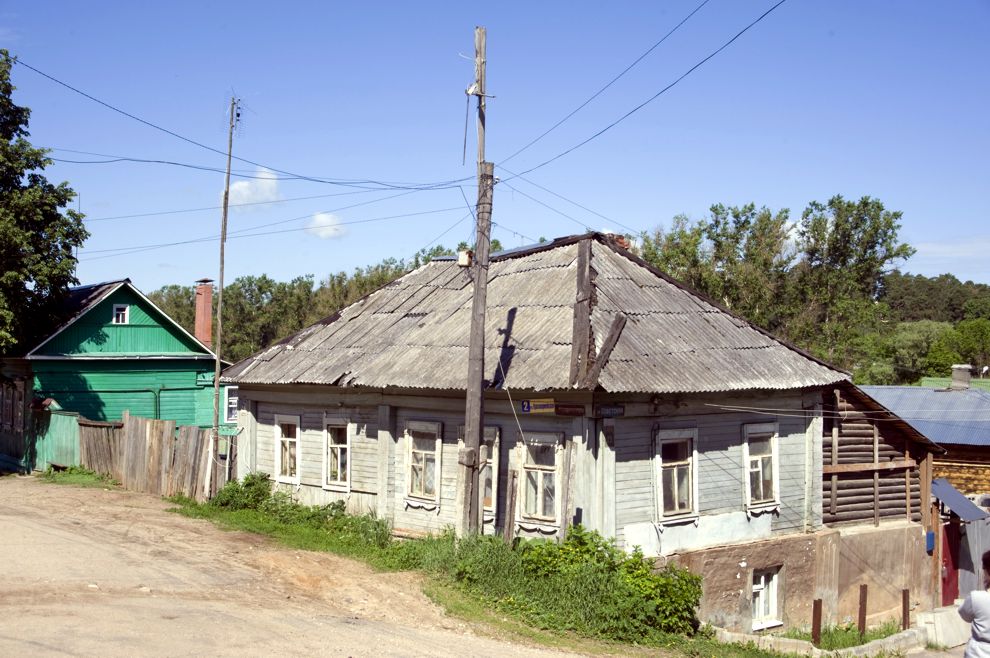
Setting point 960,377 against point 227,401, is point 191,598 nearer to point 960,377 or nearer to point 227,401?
point 227,401

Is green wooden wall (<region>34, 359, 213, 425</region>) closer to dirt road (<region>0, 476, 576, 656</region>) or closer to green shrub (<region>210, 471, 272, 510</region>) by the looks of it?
green shrub (<region>210, 471, 272, 510</region>)

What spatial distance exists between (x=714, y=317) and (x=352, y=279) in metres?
37.8

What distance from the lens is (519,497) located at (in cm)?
1488

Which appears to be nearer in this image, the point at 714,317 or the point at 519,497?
the point at 519,497

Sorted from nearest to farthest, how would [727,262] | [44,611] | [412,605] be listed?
[44,611], [412,605], [727,262]

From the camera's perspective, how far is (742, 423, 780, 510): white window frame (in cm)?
1575

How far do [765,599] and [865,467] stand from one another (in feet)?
14.2

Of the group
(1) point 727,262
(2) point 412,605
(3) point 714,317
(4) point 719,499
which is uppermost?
(1) point 727,262

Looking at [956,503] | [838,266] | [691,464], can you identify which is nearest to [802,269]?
[838,266]

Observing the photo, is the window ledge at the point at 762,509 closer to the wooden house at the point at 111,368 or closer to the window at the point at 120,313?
the wooden house at the point at 111,368

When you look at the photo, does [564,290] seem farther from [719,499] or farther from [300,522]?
[300,522]

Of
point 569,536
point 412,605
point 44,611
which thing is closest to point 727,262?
point 569,536

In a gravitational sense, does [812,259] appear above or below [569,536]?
above

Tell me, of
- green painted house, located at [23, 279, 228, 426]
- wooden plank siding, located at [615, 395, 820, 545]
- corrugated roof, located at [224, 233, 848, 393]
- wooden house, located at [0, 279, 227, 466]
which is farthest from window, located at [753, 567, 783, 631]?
green painted house, located at [23, 279, 228, 426]
